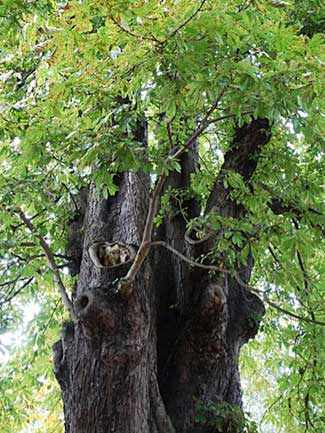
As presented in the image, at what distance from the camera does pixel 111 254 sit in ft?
9.78

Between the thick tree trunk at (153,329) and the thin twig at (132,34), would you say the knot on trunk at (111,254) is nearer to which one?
the thick tree trunk at (153,329)

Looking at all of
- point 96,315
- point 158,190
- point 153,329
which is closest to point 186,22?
point 158,190

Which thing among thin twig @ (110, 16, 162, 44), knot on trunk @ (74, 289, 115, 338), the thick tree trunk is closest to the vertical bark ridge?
the thick tree trunk

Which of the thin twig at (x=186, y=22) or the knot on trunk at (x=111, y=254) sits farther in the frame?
the knot on trunk at (x=111, y=254)

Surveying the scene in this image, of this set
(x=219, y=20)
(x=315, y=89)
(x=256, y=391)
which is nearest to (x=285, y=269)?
(x=315, y=89)

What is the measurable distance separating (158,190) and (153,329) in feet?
2.73

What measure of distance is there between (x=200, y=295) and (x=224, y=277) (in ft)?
0.54

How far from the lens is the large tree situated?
2.12 meters

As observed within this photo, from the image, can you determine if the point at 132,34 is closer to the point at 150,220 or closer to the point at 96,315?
the point at 150,220

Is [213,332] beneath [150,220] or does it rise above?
beneath

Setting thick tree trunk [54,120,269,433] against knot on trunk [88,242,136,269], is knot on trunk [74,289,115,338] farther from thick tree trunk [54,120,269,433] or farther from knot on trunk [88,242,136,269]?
knot on trunk [88,242,136,269]

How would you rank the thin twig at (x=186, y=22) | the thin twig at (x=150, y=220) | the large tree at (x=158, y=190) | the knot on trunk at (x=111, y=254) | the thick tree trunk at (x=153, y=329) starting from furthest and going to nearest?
the knot on trunk at (x=111, y=254), the thick tree trunk at (x=153, y=329), the thin twig at (x=150, y=220), the large tree at (x=158, y=190), the thin twig at (x=186, y=22)

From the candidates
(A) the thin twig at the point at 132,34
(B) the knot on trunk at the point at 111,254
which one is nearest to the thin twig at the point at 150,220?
(B) the knot on trunk at the point at 111,254

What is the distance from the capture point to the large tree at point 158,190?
2115 mm
